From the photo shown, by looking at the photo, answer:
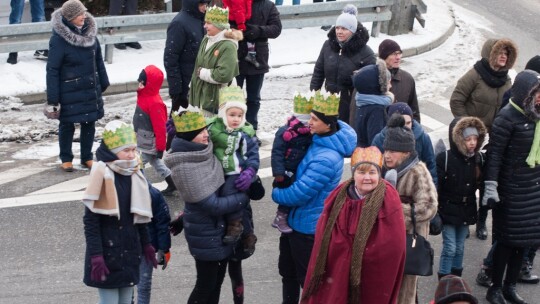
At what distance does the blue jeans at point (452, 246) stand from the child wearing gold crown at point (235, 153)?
1738 mm

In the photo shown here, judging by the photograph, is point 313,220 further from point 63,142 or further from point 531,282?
point 63,142

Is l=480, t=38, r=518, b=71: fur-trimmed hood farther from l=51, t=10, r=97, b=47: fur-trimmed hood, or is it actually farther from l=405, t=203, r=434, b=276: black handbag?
l=51, t=10, r=97, b=47: fur-trimmed hood

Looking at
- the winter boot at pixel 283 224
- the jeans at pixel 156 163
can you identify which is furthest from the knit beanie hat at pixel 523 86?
the jeans at pixel 156 163

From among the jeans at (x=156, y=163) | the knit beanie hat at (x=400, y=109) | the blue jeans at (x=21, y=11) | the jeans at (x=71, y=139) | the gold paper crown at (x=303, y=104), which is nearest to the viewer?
the gold paper crown at (x=303, y=104)

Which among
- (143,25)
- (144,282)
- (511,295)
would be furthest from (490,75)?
(143,25)

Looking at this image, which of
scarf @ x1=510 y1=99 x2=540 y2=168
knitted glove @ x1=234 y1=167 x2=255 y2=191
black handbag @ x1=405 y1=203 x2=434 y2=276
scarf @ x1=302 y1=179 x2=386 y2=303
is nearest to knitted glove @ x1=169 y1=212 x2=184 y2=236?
knitted glove @ x1=234 y1=167 x2=255 y2=191

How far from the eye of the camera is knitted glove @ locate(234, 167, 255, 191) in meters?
6.70

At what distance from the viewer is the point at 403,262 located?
6.07 m

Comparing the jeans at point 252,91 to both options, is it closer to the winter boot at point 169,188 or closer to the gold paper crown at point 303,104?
the winter boot at point 169,188

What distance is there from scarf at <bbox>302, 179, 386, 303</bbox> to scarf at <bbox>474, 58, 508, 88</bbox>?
358 centimetres

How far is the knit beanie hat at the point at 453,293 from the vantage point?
5.06 metres

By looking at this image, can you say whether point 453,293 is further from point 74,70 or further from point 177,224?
point 74,70

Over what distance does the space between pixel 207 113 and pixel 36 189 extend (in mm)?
1848

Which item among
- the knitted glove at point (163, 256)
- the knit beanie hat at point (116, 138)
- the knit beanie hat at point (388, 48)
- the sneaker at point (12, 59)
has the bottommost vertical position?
the sneaker at point (12, 59)
